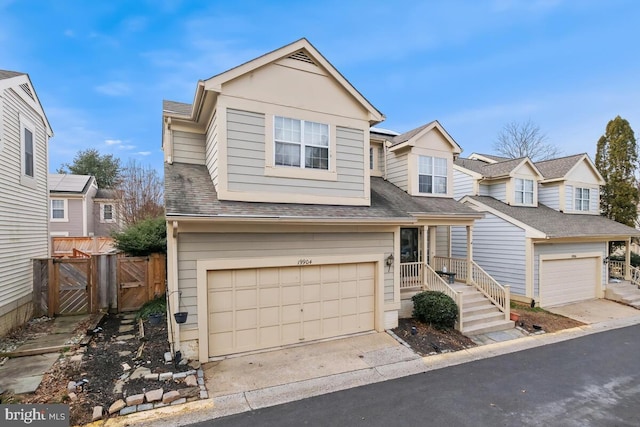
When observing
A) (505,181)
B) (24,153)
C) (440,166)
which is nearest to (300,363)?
(440,166)

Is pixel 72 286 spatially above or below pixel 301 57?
below

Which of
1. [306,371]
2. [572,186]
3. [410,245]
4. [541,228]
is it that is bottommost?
[306,371]

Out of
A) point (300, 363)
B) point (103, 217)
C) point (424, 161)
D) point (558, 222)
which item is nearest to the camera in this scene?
point (300, 363)

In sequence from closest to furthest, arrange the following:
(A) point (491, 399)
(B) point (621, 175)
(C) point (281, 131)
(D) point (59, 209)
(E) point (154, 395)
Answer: (E) point (154, 395), (A) point (491, 399), (C) point (281, 131), (B) point (621, 175), (D) point (59, 209)

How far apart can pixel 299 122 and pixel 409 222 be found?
4.27 meters

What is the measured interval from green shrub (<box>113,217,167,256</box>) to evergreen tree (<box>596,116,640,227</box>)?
24355mm

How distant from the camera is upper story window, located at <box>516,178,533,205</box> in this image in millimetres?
15180

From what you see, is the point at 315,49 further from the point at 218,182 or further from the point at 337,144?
the point at 218,182

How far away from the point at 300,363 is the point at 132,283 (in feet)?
A: 24.1

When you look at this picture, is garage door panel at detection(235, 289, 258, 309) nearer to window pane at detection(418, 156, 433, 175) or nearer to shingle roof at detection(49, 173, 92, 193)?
window pane at detection(418, 156, 433, 175)

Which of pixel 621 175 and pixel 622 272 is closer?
pixel 622 272

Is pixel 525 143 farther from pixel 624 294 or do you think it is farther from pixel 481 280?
pixel 481 280

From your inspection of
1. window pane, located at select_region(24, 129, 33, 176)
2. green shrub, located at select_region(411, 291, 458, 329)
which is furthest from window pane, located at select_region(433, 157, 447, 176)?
window pane, located at select_region(24, 129, 33, 176)

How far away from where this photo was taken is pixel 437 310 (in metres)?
9.08
